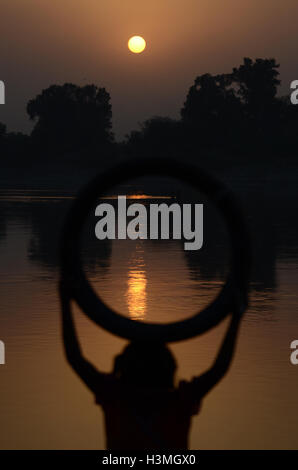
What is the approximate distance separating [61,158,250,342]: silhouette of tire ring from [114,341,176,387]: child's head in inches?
12.0

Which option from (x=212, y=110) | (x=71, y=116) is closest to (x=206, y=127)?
(x=212, y=110)

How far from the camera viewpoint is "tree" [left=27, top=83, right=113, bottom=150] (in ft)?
489

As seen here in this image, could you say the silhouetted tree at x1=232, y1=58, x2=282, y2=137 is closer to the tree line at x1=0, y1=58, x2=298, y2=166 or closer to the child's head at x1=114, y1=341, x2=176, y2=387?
the tree line at x1=0, y1=58, x2=298, y2=166

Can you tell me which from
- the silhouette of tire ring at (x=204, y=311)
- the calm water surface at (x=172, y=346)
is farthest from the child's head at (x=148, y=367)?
the calm water surface at (x=172, y=346)

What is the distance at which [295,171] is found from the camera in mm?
113438

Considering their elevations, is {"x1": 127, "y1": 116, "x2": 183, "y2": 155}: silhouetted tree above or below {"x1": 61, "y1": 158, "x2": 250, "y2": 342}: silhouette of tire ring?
above

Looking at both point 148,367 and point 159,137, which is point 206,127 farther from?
point 148,367

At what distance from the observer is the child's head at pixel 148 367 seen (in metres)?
4.22

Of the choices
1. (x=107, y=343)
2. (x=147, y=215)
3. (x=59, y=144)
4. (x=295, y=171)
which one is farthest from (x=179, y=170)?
(x=59, y=144)

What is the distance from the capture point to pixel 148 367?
4.22 m

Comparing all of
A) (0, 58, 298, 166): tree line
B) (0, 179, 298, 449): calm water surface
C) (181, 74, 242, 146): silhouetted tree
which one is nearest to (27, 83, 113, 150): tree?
(0, 58, 298, 166): tree line

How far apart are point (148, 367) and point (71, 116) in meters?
149

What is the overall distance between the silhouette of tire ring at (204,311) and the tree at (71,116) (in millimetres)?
143476

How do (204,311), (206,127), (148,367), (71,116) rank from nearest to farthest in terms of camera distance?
1. (148,367)
2. (204,311)
3. (206,127)
4. (71,116)
